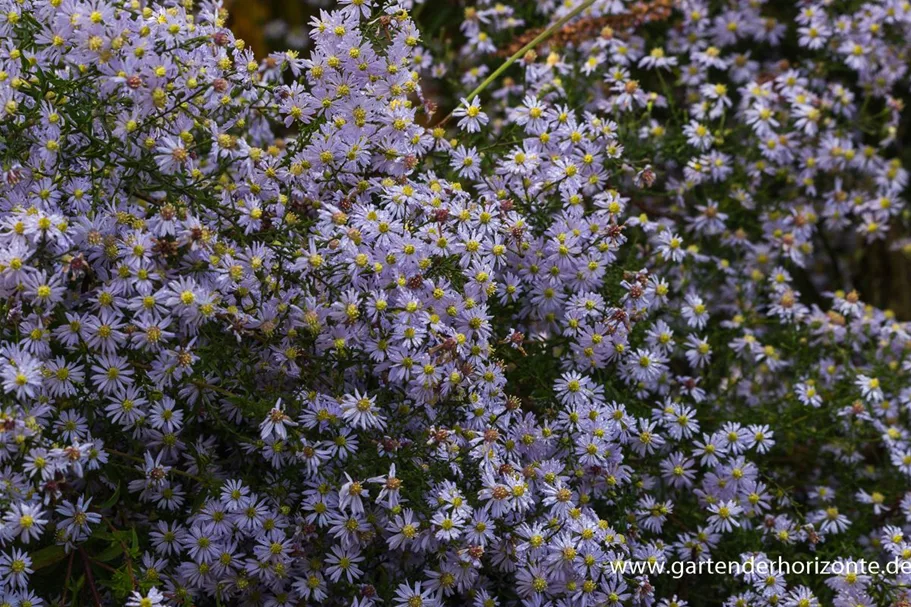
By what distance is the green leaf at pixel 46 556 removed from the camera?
4.73ft

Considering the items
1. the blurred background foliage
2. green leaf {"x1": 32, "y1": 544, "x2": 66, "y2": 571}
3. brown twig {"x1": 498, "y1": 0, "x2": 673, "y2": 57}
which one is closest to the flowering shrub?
green leaf {"x1": 32, "y1": 544, "x2": 66, "y2": 571}

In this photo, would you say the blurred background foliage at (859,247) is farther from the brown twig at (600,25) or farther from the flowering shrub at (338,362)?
the flowering shrub at (338,362)

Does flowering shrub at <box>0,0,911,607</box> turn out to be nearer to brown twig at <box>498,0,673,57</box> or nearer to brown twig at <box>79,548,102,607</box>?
brown twig at <box>79,548,102,607</box>

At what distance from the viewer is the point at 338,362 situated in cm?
156

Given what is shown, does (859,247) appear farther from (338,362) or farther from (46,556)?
(46,556)

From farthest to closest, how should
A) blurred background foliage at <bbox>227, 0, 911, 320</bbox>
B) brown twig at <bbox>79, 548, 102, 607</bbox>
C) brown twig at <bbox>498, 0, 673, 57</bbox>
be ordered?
blurred background foliage at <bbox>227, 0, 911, 320</bbox>, brown twig at <bbox>498, 0, 673, 57</bbox>, brown twig at <bbox>79, 548, 102, 607</bbox>

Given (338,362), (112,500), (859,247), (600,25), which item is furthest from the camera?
(859,247)

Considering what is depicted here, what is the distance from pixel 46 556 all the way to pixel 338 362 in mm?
485

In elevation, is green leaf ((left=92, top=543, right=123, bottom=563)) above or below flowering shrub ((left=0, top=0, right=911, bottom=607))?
below

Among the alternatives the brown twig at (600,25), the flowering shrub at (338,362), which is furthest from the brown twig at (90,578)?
the brown twig at (600,25)

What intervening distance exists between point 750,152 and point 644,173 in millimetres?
524

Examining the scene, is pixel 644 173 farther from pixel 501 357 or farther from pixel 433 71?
pixel 433 71

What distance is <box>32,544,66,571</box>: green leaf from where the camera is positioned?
1.44 meters

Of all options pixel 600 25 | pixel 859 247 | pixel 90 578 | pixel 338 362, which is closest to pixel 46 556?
pixel 90 578
